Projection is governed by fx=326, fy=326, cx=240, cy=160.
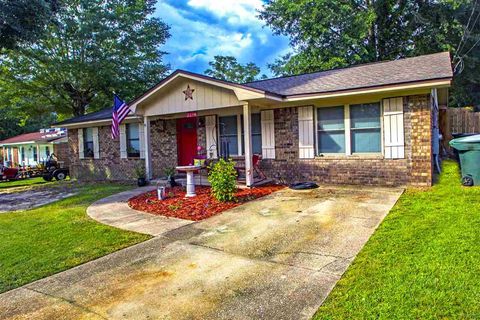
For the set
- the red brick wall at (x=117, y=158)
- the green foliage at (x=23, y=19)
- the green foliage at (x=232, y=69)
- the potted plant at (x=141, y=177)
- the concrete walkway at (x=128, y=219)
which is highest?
the green foliage at (x=232, y=69)

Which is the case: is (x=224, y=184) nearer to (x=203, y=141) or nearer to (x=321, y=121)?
(x=321, y=121)

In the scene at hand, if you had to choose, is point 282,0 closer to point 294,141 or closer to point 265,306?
point 294,141

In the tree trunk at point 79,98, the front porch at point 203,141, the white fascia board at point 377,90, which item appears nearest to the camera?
the white fascia board at point 377,90

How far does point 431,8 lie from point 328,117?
1508cm

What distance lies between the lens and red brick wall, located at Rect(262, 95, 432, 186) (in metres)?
8.05

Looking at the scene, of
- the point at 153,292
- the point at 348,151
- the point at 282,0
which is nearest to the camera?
the point at 153,292

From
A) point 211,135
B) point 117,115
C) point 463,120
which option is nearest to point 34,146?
point 117,115

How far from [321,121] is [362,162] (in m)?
1.65

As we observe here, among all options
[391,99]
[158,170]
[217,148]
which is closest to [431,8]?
[391,99]

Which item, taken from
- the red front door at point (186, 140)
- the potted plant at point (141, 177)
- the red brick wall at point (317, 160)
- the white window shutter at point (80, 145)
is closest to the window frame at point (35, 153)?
the white window shutter at point (80, 145)

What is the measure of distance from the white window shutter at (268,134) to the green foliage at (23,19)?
8468mm

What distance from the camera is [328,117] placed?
9344mm

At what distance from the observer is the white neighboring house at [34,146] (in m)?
25.3

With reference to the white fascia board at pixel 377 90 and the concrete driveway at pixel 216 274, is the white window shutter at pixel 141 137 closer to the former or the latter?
the white fascia board at pixel 377 90
